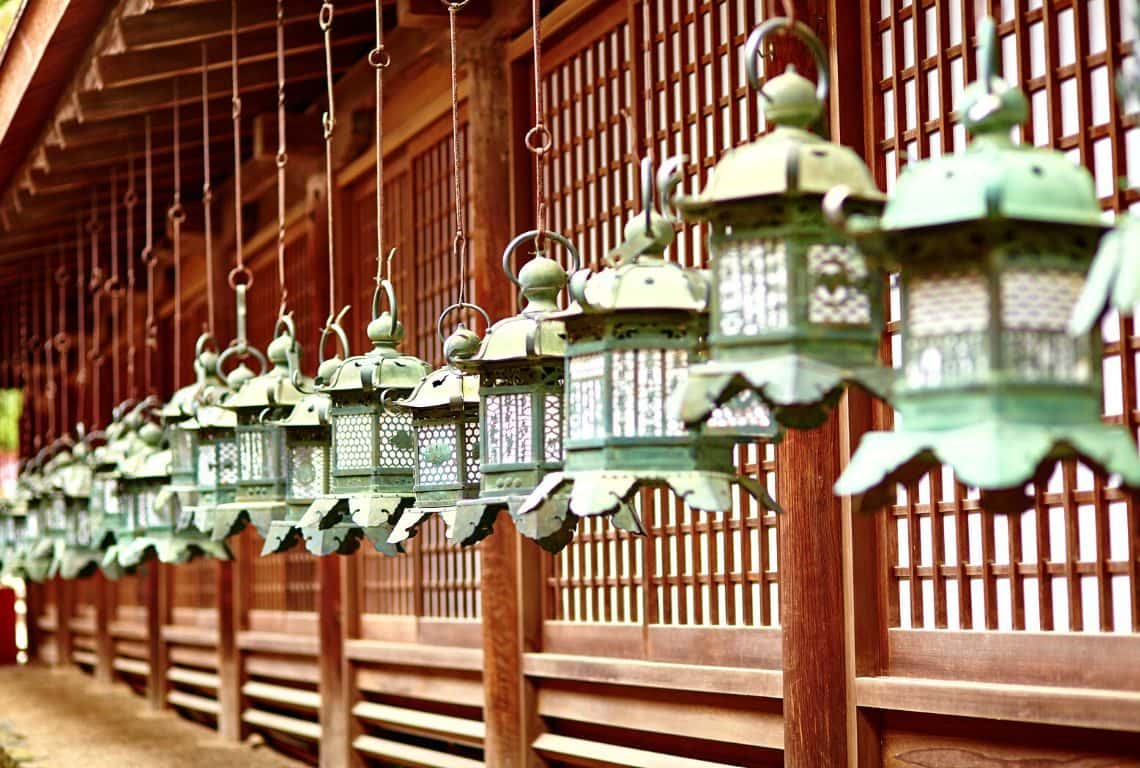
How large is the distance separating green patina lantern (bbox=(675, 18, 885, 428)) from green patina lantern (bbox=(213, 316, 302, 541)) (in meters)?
3.42

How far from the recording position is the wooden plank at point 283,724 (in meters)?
11.4

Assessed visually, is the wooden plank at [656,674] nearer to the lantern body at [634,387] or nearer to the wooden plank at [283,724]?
the lantern body at [634,387]

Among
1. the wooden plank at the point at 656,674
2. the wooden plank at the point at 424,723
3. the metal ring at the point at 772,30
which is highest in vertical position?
the metal ring at the point at 772,30

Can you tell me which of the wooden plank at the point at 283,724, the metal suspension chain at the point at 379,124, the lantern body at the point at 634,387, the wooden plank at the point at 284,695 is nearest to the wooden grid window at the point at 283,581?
the wooden plank at the point at 284,695

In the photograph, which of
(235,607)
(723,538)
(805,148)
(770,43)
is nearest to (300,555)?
(235,607)

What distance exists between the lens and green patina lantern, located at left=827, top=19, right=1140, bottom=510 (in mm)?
2779

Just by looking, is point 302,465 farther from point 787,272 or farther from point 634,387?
point 787,272

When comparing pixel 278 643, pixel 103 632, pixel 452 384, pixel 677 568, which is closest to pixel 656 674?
pixel 677 568

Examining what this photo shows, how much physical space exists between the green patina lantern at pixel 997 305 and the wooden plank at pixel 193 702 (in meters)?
11.4

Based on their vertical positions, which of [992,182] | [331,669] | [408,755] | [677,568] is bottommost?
[408,755]

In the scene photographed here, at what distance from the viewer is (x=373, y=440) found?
5344 mm

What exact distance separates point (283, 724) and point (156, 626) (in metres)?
4.41

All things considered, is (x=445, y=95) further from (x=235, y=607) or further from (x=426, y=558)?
(x=235, y=607)

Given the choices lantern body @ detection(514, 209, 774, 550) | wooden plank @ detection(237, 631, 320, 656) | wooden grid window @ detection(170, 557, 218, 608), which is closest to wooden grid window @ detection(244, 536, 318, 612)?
wooden plank @ detection(237, 631, 320, 656)
